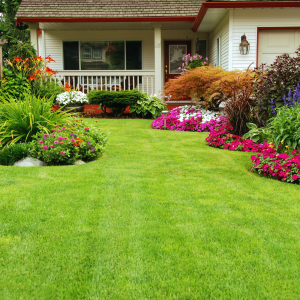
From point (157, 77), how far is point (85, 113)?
3.03 metres

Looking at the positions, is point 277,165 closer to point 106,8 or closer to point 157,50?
point 157,50

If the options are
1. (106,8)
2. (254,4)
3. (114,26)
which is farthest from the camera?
(114,26)

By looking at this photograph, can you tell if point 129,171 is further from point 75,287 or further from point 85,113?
point 85,113

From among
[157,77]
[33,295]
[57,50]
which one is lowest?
[33,295]

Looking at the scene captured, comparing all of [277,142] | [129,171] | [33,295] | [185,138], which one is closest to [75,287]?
[33,295]

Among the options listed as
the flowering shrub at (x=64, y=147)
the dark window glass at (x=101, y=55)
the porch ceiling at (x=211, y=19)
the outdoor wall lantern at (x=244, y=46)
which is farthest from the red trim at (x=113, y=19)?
the flowering shrub at (x=64, y=147)

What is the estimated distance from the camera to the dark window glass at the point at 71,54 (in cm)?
1498

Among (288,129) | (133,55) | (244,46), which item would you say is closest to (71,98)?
(133,55)

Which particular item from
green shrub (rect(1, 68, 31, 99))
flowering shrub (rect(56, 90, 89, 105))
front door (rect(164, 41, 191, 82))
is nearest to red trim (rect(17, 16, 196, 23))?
front door (rect(164, 41, 191, 82))

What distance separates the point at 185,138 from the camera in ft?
25.5

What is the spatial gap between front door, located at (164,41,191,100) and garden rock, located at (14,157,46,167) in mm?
10704

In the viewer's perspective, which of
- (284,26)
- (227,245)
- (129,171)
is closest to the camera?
(227,245)

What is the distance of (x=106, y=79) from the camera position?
13883 millimetres

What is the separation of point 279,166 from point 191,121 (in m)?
4.96
